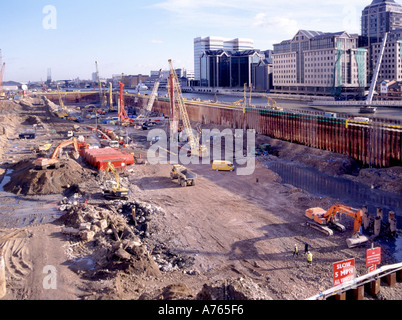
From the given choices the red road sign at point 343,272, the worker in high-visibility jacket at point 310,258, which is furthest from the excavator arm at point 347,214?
the red road sign at point 343,272

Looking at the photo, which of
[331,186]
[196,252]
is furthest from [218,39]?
[196,252]

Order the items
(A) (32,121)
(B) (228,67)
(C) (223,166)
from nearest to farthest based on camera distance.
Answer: (C) (223,166), (A) (32,121), (B) (228,67)

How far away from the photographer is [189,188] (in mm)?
30297

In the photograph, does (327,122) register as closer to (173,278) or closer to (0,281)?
(173,278)

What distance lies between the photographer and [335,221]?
20.9 meters

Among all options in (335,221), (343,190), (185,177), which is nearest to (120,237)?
(335,221)

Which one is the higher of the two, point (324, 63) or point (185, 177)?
point (324, 63)

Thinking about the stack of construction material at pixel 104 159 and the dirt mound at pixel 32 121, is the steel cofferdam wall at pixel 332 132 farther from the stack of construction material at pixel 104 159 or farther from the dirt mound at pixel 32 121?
the dirt mound at pixel 32 121

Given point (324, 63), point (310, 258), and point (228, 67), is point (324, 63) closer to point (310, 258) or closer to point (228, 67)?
point (228, 67)

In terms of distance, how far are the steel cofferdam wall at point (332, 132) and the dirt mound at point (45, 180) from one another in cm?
2346

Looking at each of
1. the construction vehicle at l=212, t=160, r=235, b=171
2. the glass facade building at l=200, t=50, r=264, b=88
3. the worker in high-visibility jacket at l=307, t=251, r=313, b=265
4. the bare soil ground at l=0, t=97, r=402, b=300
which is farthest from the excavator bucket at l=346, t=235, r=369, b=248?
the glass facade building at l=200, t=50, r=264, b=88

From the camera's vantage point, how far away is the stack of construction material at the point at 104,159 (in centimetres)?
3475

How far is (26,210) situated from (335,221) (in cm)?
1820
